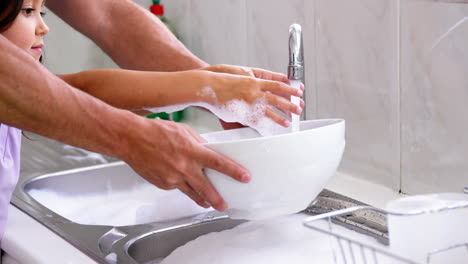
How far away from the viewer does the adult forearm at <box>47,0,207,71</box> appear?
4.45ft

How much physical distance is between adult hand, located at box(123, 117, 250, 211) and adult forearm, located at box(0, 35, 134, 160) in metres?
0.02

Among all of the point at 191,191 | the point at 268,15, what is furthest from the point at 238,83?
the point at 268,15

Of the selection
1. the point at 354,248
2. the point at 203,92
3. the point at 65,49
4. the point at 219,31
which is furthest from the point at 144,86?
the point at 65,49

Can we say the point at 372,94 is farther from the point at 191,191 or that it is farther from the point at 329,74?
the point at 191,191

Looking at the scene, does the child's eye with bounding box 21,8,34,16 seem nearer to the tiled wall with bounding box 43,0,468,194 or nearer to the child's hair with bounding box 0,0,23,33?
the child's hair with bounding box 0,0,23,33

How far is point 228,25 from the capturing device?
188cm

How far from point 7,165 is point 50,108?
1.13 feet

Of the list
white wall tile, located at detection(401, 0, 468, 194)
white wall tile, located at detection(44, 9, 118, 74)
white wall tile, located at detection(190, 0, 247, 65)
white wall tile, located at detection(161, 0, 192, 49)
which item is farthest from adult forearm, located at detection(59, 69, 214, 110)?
white wall tile, located at detection(44, 9, 118, 74)

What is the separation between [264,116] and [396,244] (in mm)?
333

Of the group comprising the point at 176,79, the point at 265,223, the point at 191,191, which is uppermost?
the point at 176,79

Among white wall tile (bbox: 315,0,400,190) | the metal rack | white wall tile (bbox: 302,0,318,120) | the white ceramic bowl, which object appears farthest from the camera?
white wall tile (bbox: 302,0,318,120)

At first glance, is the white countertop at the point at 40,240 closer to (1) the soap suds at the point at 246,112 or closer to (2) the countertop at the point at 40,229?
(2) the countertop at the point at 40,229

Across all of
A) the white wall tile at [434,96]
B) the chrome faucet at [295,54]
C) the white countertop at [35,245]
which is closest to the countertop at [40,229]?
the white countertop at [35,245]

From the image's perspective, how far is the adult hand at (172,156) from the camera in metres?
0.93
